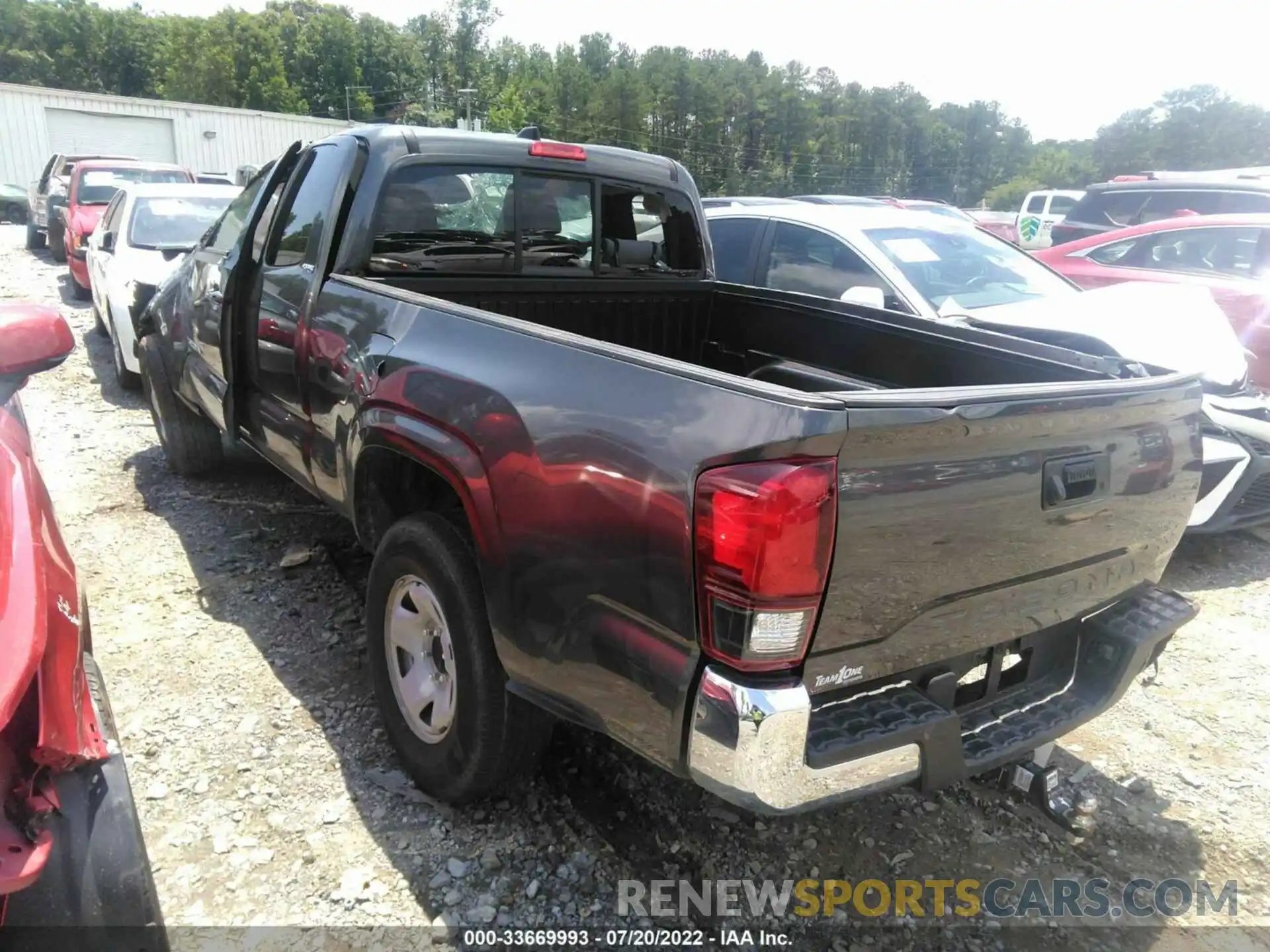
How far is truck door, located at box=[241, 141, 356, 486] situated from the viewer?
350cm

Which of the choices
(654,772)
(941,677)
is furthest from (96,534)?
(941,677)

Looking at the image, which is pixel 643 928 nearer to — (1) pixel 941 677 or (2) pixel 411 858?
(2) pixel 411 858

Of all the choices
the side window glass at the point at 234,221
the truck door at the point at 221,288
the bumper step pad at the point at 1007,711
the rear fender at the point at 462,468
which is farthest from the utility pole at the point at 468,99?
the bumper step pad at the point at 1007,711

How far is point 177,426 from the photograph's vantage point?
214 inches

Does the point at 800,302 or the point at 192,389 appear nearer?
the point at 800,302

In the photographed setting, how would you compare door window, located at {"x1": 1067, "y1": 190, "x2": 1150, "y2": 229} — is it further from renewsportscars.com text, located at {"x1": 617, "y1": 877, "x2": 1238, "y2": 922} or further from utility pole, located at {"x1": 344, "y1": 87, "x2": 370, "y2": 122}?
utility pole, located at {"x1": 344, "y1": 87, "x2": 370, "y2": 122}

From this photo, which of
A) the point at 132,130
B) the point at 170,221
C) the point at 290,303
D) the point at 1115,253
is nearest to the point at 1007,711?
the point at 290,303

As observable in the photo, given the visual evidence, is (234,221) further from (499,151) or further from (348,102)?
(348,102)

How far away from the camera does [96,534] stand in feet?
15.6

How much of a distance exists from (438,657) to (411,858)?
58cm

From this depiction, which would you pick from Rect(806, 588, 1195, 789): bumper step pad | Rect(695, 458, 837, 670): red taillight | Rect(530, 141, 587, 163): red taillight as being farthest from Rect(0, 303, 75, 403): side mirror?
Rect(530, 141, 587, 163): red taillight

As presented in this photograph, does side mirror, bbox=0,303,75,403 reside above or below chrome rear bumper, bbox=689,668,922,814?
above

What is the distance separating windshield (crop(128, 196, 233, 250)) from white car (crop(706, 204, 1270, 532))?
15.9ft

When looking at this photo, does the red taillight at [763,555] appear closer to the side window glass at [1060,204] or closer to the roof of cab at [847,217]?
the roof of cab at [847,217]
